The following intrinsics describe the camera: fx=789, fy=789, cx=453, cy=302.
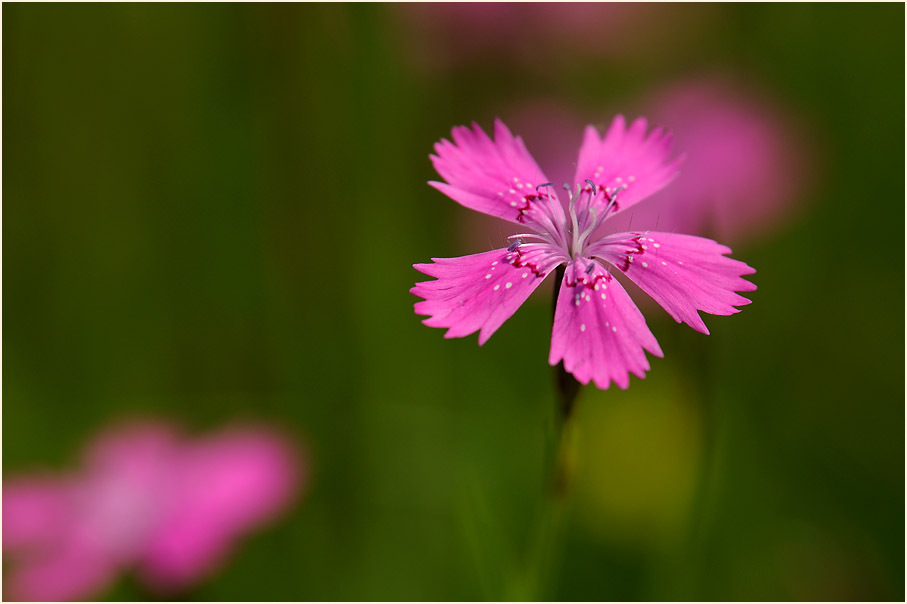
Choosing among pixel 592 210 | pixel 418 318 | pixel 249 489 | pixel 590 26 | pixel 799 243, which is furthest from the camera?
pixel 590 26

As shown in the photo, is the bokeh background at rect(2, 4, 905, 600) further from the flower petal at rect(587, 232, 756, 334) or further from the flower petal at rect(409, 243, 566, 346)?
the flower petal at rect(409, 243, 566, 346)

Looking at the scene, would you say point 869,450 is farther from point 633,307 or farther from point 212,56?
point 212,56

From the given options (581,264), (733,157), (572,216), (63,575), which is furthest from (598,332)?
(733,157)

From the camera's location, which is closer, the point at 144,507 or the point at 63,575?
the point at 63,575

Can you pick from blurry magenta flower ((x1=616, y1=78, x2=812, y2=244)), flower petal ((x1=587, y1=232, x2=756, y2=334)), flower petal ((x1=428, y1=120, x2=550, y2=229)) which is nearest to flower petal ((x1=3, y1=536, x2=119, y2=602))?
flower petal ((x1=428, y1=120, x2=550, y2=229))

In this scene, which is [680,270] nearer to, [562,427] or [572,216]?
[572,216]

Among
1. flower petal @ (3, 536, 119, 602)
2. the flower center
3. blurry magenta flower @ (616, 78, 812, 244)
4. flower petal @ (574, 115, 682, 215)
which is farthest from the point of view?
blurry magenta flower @ (616, 78, 812, 244)

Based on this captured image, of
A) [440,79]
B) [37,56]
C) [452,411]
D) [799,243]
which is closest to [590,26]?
[440,79]
